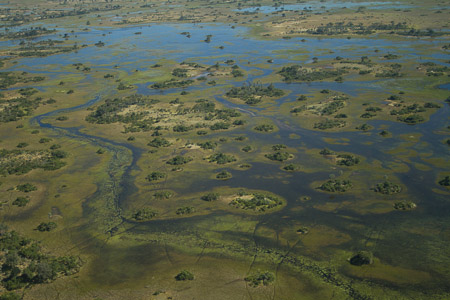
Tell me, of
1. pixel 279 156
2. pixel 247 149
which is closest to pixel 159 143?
pixel 247 149

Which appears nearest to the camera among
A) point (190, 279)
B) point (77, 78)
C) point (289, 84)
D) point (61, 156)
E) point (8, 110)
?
point (190, 279)

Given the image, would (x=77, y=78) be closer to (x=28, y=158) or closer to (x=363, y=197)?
(x=28, y=158)

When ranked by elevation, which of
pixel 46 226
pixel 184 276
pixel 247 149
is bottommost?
pixel 46 226

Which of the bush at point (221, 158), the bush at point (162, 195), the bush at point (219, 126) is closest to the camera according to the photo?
the bush at point (162, 195)

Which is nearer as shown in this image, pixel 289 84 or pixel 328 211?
pixel 328 211

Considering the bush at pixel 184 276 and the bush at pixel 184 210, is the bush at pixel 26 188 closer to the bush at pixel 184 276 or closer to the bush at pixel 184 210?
the bush at pixel 184 210

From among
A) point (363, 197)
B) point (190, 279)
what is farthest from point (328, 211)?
point (190, 279)

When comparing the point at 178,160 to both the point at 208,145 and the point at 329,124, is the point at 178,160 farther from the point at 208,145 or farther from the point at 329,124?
the point at 329,124

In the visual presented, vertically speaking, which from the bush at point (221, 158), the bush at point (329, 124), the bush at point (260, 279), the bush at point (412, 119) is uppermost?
the bush at point (412, 119)

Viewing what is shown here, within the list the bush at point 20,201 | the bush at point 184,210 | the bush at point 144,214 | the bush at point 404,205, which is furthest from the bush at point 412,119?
the bush at point 20,201
